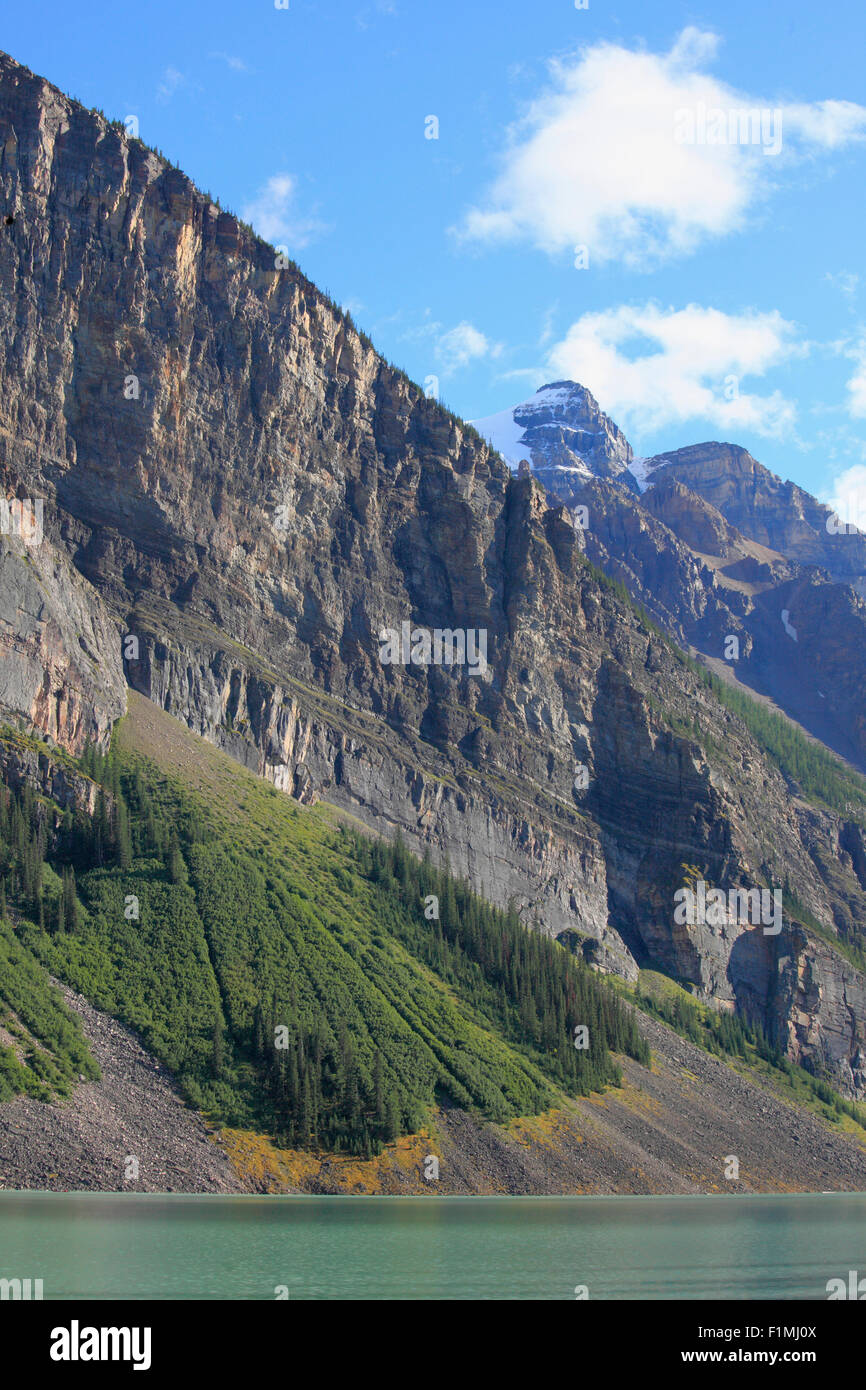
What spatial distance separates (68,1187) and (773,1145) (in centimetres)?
9177

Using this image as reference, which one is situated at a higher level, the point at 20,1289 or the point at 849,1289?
the point at 20,1289

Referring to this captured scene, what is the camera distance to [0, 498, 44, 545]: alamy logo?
487 ft

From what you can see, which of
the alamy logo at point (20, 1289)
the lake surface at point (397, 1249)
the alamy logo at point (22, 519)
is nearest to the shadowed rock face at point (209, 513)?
the alamy logo at point (22, 519)

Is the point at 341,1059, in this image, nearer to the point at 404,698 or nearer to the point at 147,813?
the point at 147,813

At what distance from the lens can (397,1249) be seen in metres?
65.1

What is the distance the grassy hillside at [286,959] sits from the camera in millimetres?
107938
